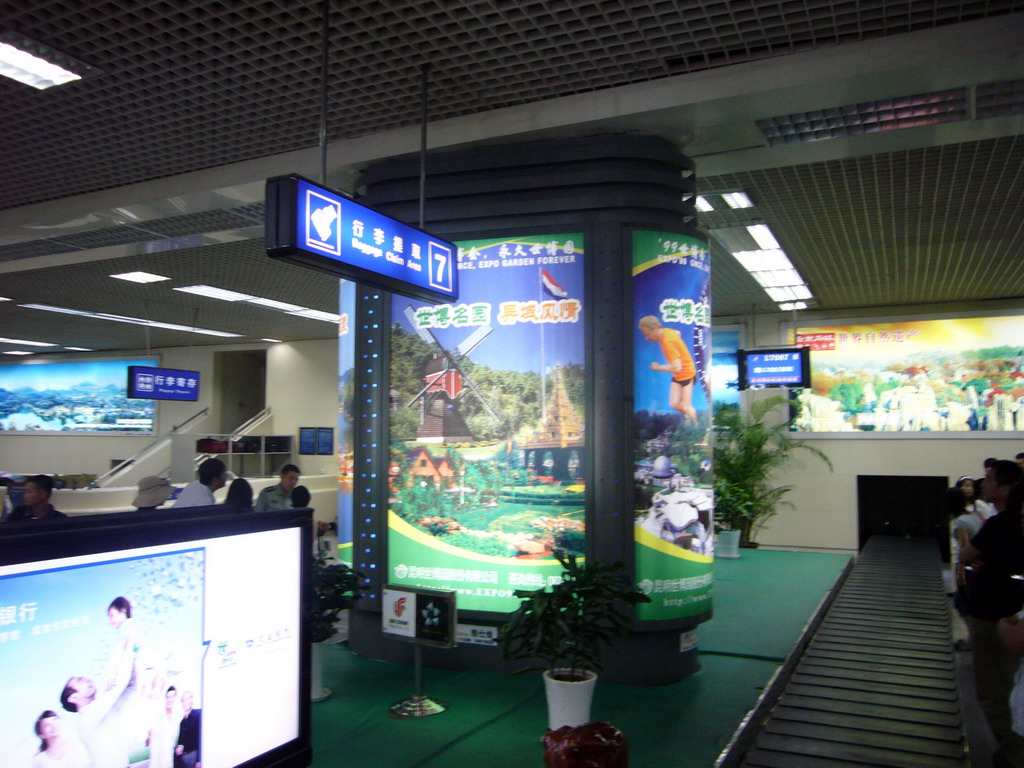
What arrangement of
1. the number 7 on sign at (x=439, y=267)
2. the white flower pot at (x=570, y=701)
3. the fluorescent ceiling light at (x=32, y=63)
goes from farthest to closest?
the number 7 on sign at (x=439, y=267) → the fluorescent ceiling light at (x=32, y=63) → the white flower pot at (x=570, y=701)

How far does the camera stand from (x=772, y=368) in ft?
37.1

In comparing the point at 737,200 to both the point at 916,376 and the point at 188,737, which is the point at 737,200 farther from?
the point at 916,376

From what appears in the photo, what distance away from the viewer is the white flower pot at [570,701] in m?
4.16

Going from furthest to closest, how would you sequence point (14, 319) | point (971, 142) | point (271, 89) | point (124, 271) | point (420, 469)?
1. point (14, 319)
2. point (124, 271)
3. point (971, 142)
4. point (420, 469)
5. point (271, 89)

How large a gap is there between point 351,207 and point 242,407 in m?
18.4

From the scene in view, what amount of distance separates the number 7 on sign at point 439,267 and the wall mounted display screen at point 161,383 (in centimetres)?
973

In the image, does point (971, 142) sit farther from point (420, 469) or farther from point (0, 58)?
point (0, 58)

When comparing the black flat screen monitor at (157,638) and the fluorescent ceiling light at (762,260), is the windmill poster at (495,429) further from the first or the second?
the fluorescent ceiling light at (762,260)

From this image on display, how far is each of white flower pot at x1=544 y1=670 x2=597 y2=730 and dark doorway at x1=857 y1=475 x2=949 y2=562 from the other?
10.6 m

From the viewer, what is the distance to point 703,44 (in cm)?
448

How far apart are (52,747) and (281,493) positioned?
5686 mm

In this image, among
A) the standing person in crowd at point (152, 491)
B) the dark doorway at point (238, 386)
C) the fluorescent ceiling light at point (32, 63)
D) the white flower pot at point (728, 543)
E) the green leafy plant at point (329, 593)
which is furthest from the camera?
the dark doorway at point (238, 386)

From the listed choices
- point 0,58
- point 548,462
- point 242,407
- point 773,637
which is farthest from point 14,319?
point 773,637

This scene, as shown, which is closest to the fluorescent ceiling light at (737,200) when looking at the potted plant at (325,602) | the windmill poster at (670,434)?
the windmill poster at (670,434)
